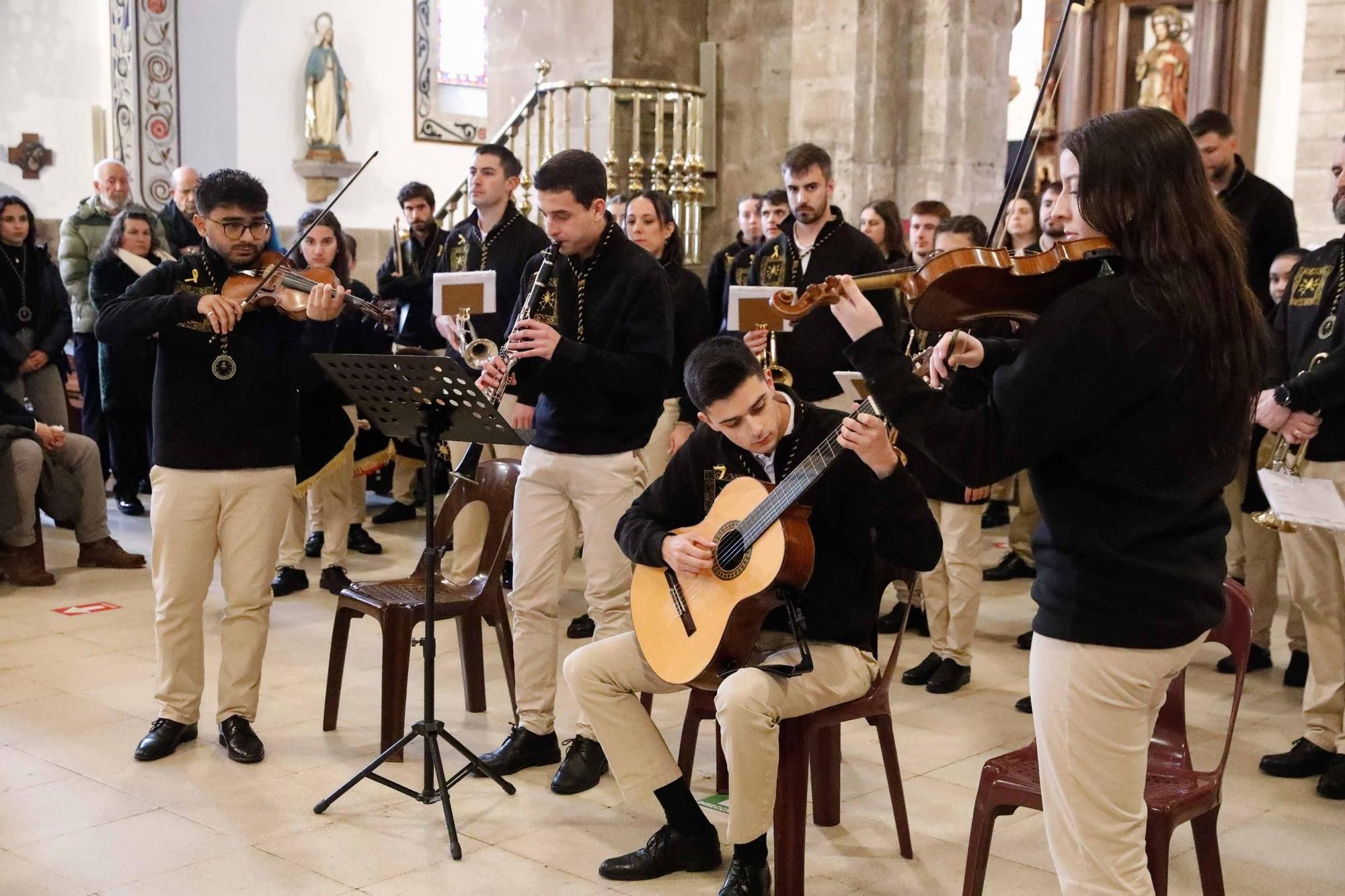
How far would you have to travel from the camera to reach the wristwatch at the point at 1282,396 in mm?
4094

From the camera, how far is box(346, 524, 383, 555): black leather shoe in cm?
728

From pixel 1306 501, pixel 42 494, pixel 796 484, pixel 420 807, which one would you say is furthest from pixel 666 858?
pixel 42 494

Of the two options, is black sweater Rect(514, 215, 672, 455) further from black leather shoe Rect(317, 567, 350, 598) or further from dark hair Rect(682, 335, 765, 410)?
black leather shoe Rect(317, 567, 350, 598)

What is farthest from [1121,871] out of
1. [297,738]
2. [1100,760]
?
[297,738]

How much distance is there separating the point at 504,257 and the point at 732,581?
9.26ft

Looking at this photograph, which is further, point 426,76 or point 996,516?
point 426,76

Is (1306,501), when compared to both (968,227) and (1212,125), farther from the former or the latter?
(1212,125)

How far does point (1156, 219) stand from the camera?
209 cm

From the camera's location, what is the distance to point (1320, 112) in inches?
419

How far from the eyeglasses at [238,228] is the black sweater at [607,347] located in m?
0.87

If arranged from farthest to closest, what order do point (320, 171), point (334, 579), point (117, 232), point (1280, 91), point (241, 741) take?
1. point (320, 171)
2. point (1280, 91)
3. point (117, 232)
4. point (334, 579)
5. point (241, 741)

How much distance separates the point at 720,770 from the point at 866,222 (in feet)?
11.9

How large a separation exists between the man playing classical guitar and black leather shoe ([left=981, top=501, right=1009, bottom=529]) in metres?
5.05

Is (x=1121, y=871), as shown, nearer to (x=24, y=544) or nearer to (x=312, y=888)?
(x=312, y=888)
